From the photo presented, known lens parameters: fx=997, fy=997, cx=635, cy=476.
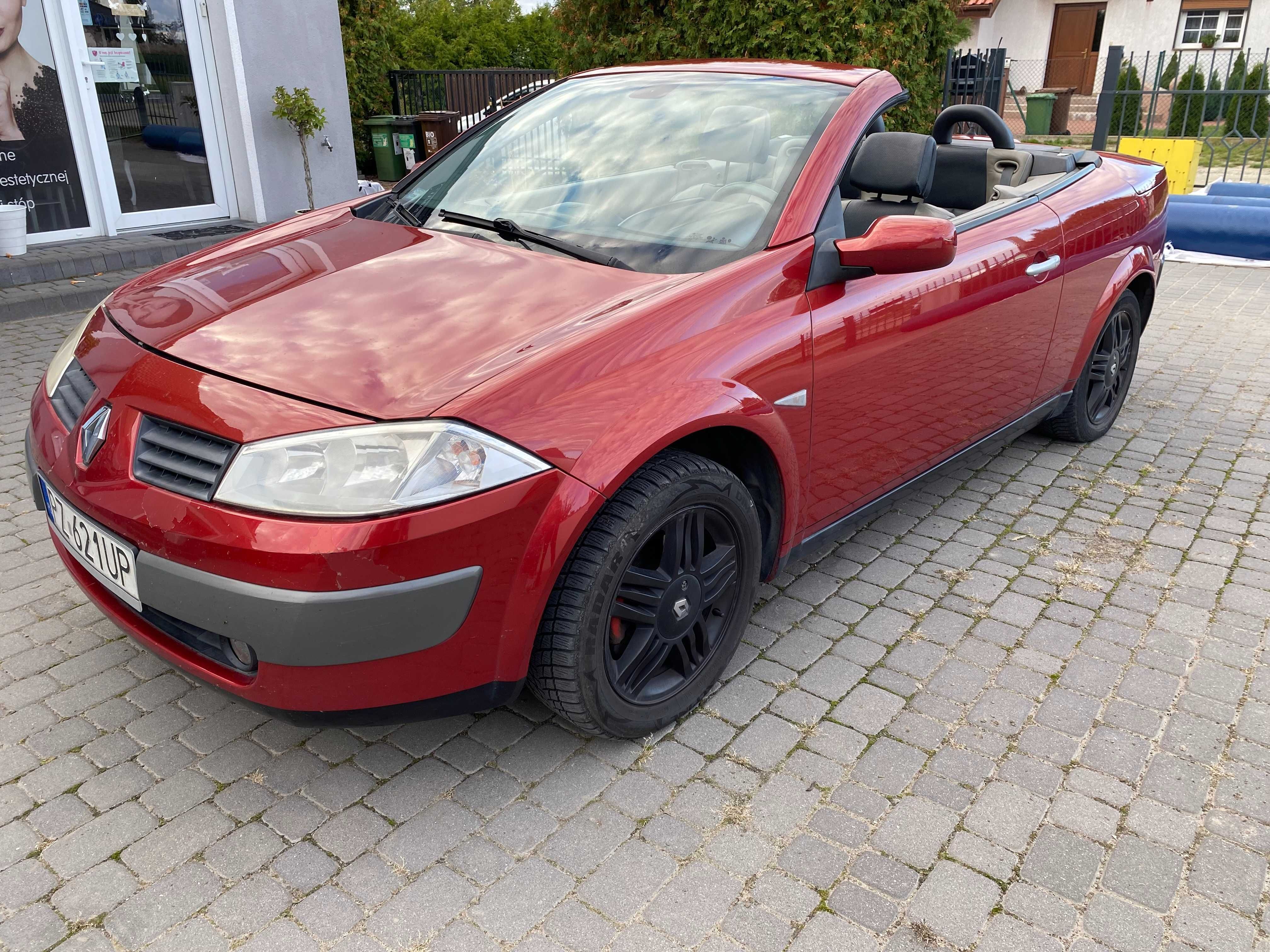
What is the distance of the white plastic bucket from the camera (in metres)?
7.36

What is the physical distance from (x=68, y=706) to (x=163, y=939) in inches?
38.6

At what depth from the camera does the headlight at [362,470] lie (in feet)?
6.52

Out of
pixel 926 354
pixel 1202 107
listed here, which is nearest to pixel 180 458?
pixel 926 354

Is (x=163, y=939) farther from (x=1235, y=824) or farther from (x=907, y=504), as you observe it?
(x=907, y=504)

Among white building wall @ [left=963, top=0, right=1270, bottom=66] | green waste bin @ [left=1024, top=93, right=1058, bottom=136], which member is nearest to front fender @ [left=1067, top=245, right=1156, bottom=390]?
green waste bin @ [left=1024, top=93, right=1058, bottom=136]

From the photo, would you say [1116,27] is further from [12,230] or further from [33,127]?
[12,230]

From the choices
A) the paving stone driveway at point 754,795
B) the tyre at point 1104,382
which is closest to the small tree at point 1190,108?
the tyre at point 1104,382

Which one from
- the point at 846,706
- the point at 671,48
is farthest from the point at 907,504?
the point at 671,48

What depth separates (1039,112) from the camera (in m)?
22.4

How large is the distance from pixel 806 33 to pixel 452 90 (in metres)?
6.76

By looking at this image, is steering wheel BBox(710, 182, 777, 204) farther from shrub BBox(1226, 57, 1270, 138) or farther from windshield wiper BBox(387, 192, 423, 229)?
shrub BBox(1226, 57, 1270, 138)

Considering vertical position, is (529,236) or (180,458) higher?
(529,236)

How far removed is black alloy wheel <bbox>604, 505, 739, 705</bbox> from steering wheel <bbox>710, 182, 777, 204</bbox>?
0.94 m

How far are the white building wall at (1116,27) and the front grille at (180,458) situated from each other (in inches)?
1051
